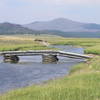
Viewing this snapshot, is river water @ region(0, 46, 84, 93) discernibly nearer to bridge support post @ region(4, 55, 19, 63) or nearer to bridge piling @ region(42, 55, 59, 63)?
bridge piling @ region(42, 55, 59, 63)

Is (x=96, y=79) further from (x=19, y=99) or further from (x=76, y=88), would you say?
(x=19, y=99)

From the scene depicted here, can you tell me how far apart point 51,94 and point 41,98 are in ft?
3.30

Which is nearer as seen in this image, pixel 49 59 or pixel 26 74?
pixel 26 74

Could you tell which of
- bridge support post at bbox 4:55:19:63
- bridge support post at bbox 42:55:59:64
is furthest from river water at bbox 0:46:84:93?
bridge support post at bbox 4:55:19:63

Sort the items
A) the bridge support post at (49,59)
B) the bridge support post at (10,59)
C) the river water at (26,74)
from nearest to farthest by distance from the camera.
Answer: the river water at (26,74), the bridge support post at (49,59), the bridge support post at (10,59)

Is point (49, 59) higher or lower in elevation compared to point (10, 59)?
higher

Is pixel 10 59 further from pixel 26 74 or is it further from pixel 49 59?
pixel 26 74

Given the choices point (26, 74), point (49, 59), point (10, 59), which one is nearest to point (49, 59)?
point (49, 59)

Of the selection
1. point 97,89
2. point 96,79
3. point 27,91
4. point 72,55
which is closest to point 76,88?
point 97,89

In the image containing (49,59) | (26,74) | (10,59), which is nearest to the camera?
(26,74)

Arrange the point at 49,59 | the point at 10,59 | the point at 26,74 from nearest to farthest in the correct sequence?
the point at 26,74 → the point at 49,59 → the point at 10,59

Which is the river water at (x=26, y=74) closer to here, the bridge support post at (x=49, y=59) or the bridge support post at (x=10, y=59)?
the bridge support post at (x=49, y=59)

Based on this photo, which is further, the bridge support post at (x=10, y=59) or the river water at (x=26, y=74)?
the bridge support post at (x=10, y=59)

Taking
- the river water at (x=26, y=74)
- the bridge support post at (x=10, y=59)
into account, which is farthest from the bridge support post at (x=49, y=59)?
the river water at (x=26, y=74)
